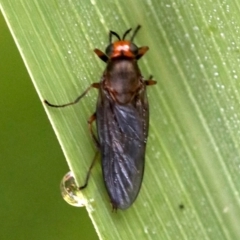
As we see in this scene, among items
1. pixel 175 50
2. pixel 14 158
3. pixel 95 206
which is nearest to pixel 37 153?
pixel 14 158

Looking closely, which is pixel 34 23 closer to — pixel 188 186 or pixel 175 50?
pixel 175 50

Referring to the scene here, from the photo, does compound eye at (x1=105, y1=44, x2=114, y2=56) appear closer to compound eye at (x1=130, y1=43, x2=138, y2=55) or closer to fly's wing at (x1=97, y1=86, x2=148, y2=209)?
compound eye at (x1=130, y1=43, x2=138, y2=55)

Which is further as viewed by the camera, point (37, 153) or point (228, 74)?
point (37, 153)

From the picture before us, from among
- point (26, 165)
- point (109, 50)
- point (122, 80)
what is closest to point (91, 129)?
point (122, 80)

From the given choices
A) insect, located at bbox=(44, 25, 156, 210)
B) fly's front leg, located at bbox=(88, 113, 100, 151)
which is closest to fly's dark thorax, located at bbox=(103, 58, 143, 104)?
insect, located at bbox=(44, 25, 156, 210)

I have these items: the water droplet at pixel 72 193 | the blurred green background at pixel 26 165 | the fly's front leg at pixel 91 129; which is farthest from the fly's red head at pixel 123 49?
the blurred green background at pixel 26 165

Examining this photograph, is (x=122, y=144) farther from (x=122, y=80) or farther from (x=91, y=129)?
(x=122, y=80)

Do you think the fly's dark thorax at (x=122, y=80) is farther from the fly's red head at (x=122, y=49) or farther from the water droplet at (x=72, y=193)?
the water droplet at (x=72, y=193)
